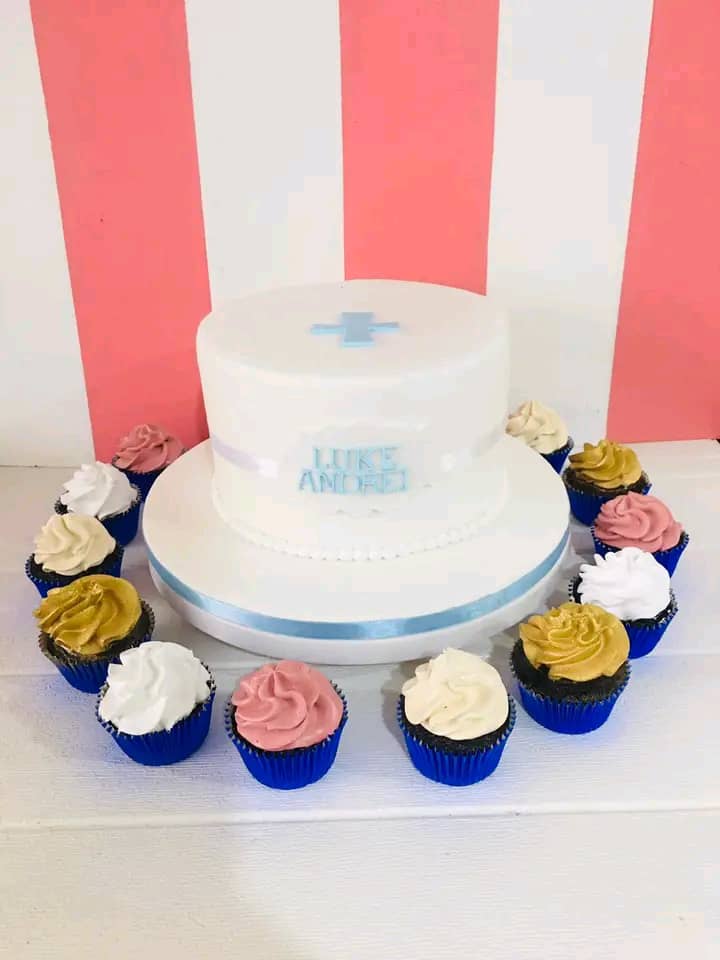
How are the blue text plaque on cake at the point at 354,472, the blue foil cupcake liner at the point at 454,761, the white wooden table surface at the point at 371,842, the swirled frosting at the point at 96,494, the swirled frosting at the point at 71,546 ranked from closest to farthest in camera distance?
the white wooden table surface at the point at 371,842, the blue foil cupcake liner at the point at 454,761, the blue text plaque on cake at the point at 354,472, the swirled frosting at the point at 71,546, the swirled frosting at the point at 96,494

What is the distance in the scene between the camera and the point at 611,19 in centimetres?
133

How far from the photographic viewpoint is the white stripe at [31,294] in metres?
1.35

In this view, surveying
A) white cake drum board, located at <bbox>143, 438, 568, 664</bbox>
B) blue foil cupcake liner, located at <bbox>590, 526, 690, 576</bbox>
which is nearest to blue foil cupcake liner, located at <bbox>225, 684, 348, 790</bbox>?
white cake drum board, located at <bbox>143, 438, 568, 664</bbox>

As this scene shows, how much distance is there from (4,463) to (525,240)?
3.14 ft

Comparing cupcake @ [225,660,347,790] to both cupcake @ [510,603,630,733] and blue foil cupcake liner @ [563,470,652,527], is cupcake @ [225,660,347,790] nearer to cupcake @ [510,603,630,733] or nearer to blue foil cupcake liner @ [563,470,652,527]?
cupcake @ [510,603,630,733]

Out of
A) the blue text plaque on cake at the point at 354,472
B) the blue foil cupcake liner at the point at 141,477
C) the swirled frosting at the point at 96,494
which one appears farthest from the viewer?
the blue foil cupcake liner at the point at 141,477

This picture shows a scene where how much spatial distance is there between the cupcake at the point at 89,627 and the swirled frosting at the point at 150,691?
7 centimetres

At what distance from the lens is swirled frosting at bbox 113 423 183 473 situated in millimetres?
1400

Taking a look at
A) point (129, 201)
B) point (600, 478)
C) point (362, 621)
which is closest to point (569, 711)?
point (362, 621)

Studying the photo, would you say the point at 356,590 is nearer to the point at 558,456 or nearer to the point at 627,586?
the point at 627,586

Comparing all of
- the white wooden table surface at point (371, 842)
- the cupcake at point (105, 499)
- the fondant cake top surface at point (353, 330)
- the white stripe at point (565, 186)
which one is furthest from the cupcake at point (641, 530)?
the cupcake at point (105, 499)

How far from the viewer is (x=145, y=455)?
1409 millimetres

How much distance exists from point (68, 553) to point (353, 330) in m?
0.45

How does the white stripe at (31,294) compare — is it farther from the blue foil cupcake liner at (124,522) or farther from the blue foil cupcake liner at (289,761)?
the blue foil cupcake liner at (289,761)
